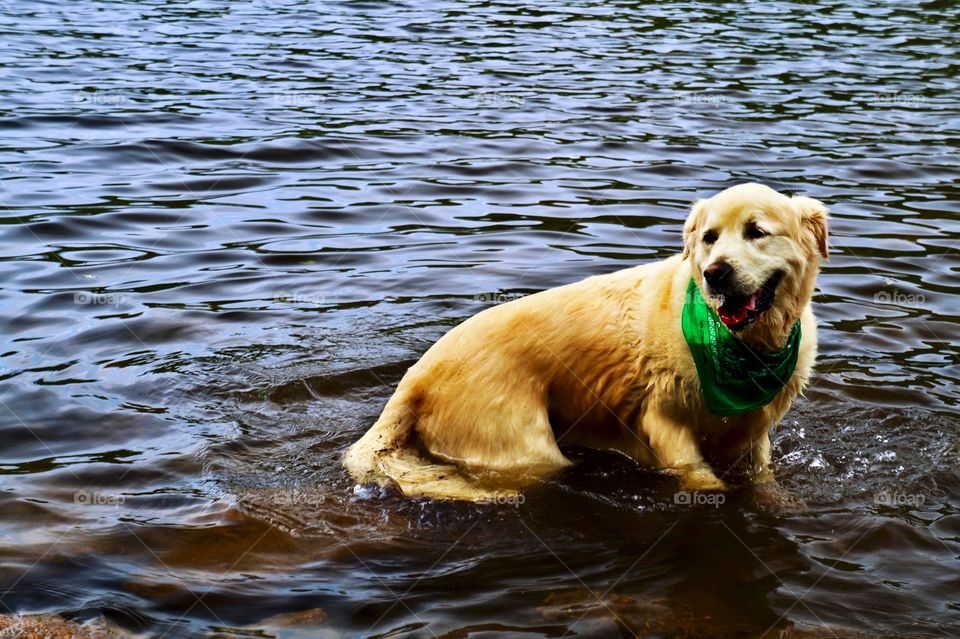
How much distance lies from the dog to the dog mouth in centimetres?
1

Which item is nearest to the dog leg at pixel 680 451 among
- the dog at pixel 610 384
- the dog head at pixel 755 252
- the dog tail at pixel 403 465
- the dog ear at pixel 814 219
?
the dog at pixel 610 384

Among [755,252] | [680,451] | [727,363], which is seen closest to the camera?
[755,252]

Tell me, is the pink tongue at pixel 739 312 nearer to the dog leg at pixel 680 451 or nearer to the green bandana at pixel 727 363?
the green bandana at pixel 727 363

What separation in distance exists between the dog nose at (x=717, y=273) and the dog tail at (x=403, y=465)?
5.59 feet

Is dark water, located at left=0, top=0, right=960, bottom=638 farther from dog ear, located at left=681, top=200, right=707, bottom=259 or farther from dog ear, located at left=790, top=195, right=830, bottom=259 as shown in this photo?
dog ear, located at left=790, top=195, right=830, bottom=259

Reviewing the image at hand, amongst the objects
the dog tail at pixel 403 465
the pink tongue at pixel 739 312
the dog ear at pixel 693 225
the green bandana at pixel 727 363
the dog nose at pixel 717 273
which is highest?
the dog ear at pixel 693 225

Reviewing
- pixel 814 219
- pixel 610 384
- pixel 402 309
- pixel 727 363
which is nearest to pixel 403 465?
pixel 610 384

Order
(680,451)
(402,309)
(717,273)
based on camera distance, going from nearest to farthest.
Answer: (717,273) → (680,451) → (402,309)

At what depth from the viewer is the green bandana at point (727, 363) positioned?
536 cm

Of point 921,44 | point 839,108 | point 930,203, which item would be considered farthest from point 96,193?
point 921,44

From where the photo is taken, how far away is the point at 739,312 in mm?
5227

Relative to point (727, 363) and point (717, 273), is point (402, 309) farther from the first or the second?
point (717, 273)

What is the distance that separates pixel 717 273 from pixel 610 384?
3.45 feet

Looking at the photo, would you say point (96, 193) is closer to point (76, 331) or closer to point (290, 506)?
point (76, 331)
